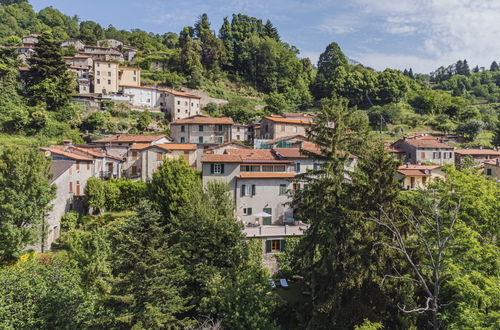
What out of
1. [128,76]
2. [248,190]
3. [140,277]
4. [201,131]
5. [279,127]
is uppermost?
[128,76]

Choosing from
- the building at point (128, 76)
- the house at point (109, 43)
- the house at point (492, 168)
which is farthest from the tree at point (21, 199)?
the house at point (109, 43)

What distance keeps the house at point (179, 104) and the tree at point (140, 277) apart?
57.2m

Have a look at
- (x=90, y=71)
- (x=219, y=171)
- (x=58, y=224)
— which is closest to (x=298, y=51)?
(x=90, y=71)

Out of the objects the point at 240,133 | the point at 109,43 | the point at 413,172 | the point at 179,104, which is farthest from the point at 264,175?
the point at 109,43

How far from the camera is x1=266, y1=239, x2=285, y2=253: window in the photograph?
2756cm

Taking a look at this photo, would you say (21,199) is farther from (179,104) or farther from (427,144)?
(427,144)

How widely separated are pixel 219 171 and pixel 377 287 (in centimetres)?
2003

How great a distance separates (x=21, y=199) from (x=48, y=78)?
44443 mm

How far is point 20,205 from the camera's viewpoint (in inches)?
1017

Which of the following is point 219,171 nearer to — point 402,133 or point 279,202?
point 279,202

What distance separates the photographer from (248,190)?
112 feet

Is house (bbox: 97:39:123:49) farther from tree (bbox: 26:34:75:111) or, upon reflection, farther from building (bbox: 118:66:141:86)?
tree (bbox: 26:34:75:111)

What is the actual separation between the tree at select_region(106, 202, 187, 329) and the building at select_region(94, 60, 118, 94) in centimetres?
6543

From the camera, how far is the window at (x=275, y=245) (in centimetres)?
2756
